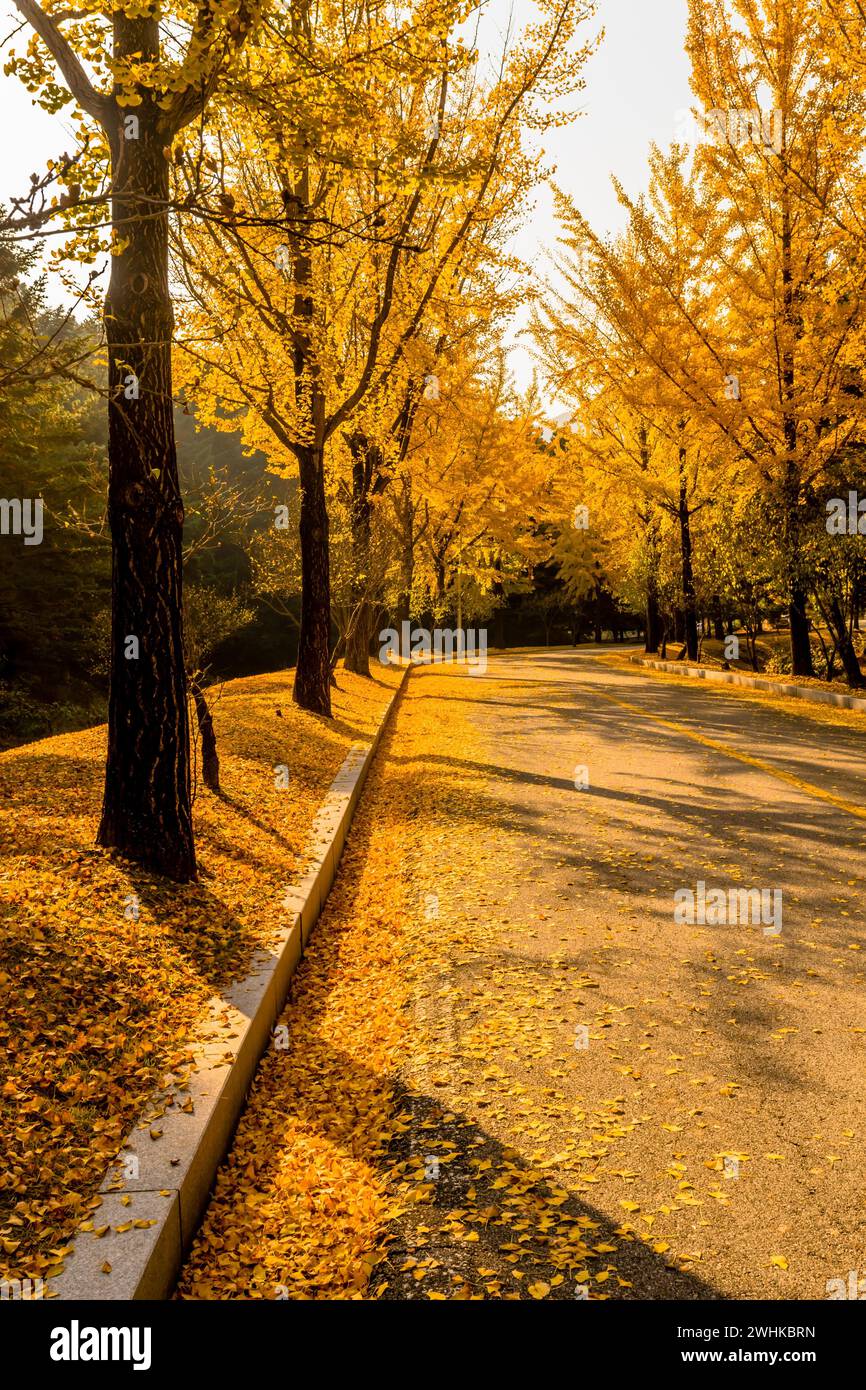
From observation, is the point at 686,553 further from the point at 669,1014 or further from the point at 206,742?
the point at 669,1014

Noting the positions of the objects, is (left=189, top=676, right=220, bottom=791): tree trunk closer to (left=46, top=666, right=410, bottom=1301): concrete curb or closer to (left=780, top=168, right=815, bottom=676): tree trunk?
(left=46, top=666, right=410, bottom=1301): concrete curb

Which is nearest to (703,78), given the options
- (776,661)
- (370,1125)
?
(776,661)

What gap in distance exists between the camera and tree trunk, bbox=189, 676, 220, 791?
810 centimetres

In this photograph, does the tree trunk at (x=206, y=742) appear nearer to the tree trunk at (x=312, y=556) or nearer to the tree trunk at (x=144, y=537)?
the tree trunk at (x=144, y=537)

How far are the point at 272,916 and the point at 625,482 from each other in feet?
71.8

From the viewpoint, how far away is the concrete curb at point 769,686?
15.2 meters

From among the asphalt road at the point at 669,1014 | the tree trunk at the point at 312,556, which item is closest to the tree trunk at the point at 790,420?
the tree trunk at the point at 312,556

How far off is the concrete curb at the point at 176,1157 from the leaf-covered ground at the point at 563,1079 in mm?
138

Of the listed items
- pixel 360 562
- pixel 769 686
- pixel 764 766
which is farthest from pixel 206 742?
pixel 769 686

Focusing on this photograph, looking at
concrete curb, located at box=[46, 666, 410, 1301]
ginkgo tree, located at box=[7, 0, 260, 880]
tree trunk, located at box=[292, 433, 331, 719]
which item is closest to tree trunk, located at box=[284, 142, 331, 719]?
tree trunk, located at box=[292, 433, 331, 719]

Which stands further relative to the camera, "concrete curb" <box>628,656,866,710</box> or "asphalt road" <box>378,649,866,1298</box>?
"concrete curb" <box>628,656,866,710</box>

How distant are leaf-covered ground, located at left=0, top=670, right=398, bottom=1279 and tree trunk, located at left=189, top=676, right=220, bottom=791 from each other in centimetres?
14

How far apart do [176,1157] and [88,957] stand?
1528 millimetres
